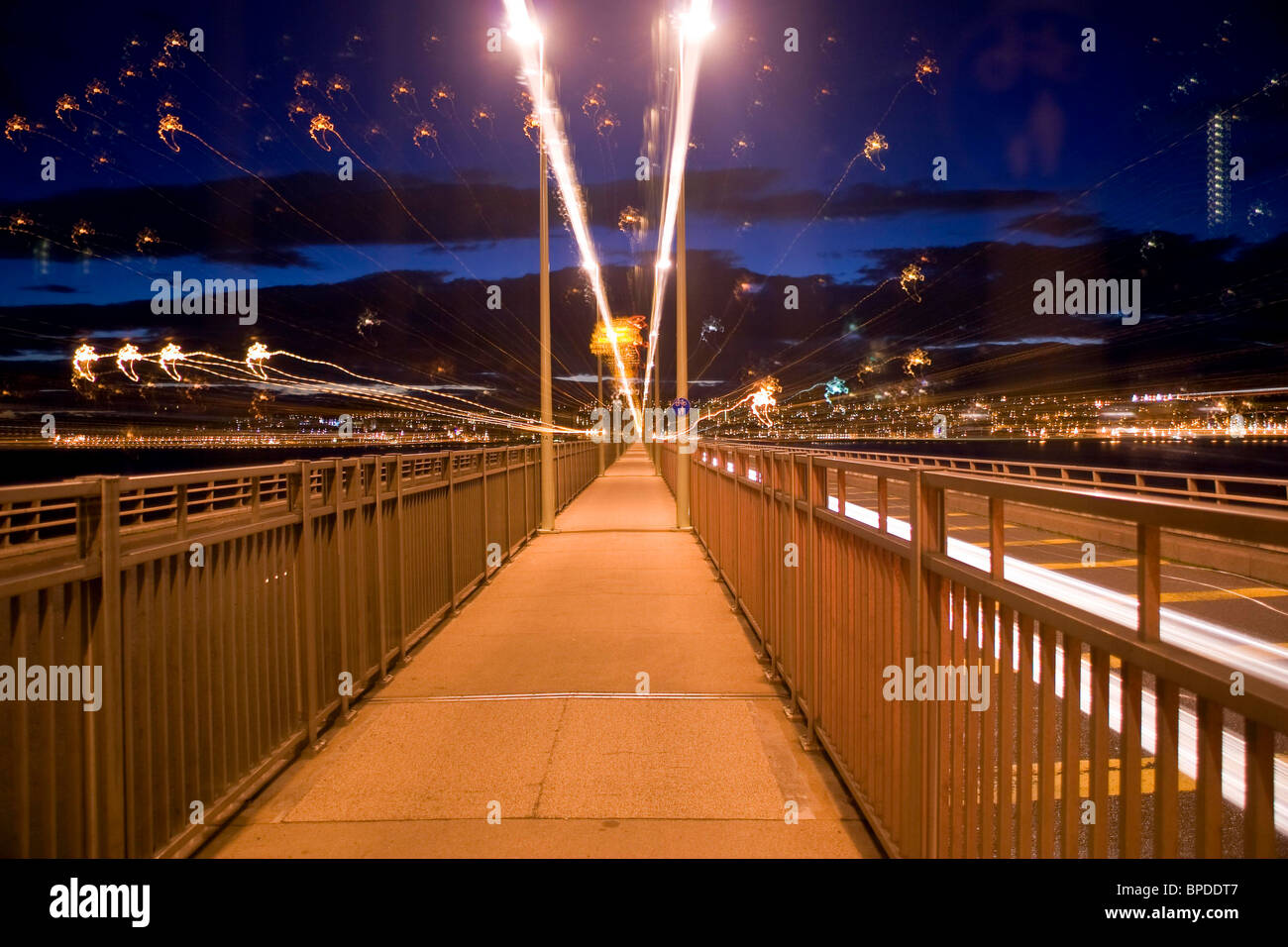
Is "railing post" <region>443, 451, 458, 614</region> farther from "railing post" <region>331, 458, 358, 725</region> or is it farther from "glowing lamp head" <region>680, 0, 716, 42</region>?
"glowing lamp head" <region>680, 0, 716, 42</region>

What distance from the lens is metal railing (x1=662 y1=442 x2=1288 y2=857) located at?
70.7 inches

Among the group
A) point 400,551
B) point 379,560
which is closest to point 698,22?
point 400,551

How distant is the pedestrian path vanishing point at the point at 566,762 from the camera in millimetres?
4051

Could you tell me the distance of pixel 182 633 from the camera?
3891 mm

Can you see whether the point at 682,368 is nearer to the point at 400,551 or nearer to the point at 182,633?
the point at 400,551

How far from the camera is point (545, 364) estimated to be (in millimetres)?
17984

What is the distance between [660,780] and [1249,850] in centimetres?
336

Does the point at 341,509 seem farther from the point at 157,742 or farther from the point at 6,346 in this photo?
the point at 6,346

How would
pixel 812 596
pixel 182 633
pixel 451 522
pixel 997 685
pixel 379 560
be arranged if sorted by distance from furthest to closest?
pixel 451 522
pixel 379 560
pixel 812 596
pixel 182 633
pixel 997 685

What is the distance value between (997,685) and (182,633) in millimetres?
3376

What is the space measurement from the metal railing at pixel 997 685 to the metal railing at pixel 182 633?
120 inches

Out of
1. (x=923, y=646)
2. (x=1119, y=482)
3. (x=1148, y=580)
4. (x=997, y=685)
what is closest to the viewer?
(x=1148, y=580)
